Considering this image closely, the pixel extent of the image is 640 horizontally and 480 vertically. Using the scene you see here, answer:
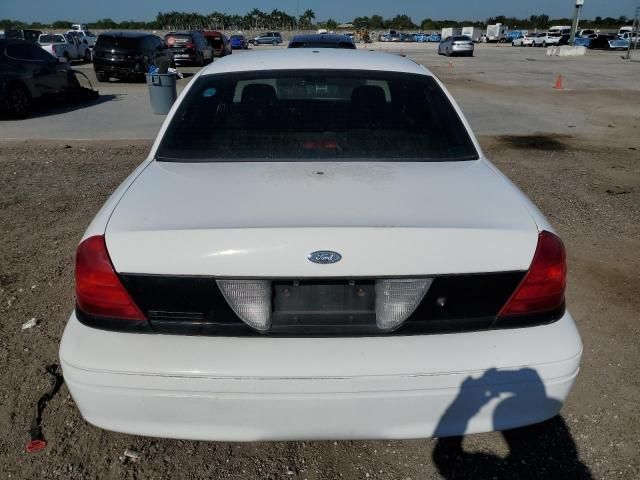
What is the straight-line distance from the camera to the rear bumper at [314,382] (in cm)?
179

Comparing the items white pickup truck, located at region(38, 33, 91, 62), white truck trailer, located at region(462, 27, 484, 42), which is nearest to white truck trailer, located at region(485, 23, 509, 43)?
white truck trailer, located at region(462, 27, 484, 42)

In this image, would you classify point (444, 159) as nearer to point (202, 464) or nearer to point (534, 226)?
point (534, 226)

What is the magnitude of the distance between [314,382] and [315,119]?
1.50 m

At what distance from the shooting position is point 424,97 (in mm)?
3027

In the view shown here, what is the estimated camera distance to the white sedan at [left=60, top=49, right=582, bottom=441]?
5.85ft

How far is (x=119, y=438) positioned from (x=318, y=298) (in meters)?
1.35

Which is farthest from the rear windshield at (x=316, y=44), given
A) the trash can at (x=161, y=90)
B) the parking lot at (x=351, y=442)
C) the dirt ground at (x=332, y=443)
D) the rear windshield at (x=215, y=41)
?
the rear windshield at (x=215, y=41)

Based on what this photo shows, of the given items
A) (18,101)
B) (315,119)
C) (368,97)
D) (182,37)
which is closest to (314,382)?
(315,119)

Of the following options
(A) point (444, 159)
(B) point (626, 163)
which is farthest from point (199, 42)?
(A) point (444, 159)

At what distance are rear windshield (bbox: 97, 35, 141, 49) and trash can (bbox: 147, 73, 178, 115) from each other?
935 cm

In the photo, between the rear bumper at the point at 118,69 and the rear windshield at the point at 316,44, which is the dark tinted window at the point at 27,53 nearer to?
the rear windshield at the point at 316,44

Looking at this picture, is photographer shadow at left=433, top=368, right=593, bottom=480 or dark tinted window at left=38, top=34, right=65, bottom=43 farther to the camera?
dark tinted window at left=38, top=34, right=65, bottom=43

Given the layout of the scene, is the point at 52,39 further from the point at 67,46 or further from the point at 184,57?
the point at 184,57

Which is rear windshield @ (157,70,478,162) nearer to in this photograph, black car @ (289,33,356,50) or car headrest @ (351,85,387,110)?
car headrest @ (351,85,387,110)
